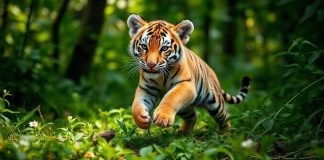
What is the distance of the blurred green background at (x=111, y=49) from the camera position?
7.32m

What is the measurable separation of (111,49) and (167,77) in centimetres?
539

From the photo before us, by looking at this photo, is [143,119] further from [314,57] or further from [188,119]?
[314,57]

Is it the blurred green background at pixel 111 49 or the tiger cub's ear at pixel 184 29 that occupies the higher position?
the tiger cub's ear at pixel 184 29

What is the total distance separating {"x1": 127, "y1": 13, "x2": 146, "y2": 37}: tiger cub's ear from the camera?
5.84m

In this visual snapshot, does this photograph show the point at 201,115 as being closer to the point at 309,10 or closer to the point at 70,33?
the point at 309,10

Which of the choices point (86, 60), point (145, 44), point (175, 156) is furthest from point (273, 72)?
point (175, 156)

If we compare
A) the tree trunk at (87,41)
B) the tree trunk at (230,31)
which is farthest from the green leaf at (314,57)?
the tree trunk at (230,31)

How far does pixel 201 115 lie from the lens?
7246 mm

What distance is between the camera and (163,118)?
16.2 feet

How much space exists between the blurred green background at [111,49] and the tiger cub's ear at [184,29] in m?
0.71

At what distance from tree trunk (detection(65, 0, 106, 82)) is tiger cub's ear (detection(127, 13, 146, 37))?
3517 millimetres

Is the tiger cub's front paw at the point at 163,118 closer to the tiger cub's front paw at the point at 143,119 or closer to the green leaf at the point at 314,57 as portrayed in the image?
the tiger cub's front paw at the point at 143,119

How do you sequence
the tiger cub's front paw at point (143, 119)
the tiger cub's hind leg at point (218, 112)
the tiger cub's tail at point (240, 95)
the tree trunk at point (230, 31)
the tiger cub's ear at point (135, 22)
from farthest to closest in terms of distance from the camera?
the tree trunk at point (230, 31) < the tiger cub's tail at point (240, 95) < the tiger cub's hind leg at point (218, 112) < the tiger cub's ear at point (135, 22) < the tiger cub's front paw at point (143, 119)

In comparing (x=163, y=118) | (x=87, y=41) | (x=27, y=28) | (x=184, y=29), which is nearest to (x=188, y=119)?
(x=184, y=29)
